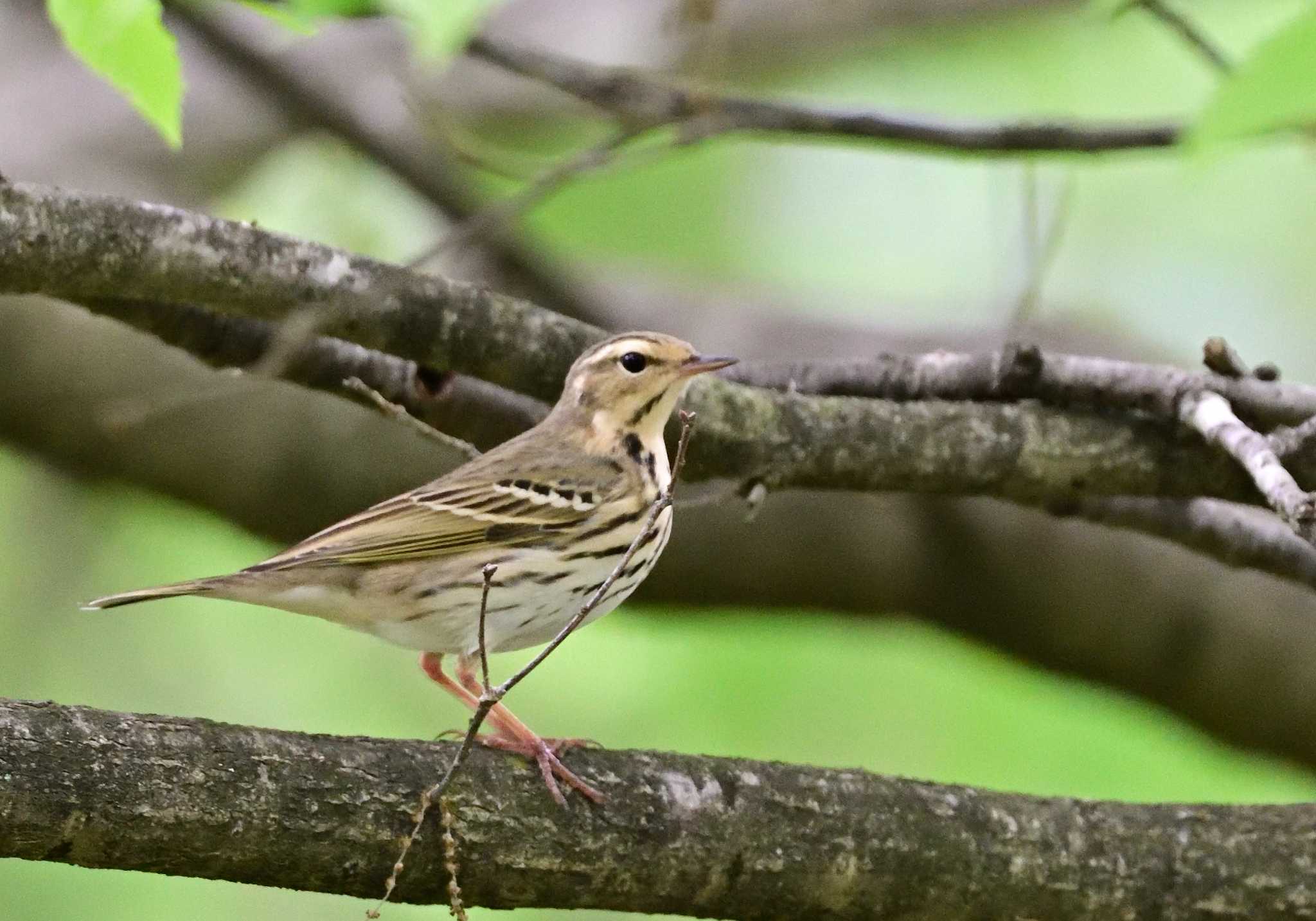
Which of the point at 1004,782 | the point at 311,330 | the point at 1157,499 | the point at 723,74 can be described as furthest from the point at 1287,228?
the point at 311,330

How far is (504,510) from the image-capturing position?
451 centimetres

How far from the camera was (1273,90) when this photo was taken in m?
2.28

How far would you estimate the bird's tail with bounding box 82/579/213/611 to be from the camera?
12.3 ft

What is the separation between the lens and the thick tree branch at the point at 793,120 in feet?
17.2

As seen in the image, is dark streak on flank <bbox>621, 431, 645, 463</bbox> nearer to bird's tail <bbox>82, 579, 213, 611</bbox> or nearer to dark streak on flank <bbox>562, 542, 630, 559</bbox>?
dark streak on flank <bbox>562, 542, 630, 559</bbox>

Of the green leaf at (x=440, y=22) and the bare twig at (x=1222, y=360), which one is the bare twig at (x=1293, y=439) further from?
the green leaf at (x=440, y=22)

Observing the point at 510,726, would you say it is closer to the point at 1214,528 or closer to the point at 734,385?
the point at 734,385

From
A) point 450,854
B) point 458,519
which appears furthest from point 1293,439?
point 450,854

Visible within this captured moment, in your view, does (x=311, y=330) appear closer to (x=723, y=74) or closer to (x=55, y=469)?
(x=55, y=469)

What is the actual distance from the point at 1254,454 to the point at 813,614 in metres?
3.88

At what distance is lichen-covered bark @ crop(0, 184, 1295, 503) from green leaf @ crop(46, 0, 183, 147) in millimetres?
471

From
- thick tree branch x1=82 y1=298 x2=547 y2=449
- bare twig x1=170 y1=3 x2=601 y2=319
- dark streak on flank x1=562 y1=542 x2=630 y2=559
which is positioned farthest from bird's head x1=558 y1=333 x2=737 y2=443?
bare twig x1=170 y1=3 x2=601 y2=319

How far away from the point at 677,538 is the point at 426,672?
2653 mm

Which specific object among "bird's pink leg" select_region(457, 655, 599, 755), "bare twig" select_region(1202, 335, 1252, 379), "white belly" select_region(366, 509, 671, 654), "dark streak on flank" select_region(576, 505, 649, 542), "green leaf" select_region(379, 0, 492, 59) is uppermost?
"bare twig" select_region(1202, 335, 1252, 379)
